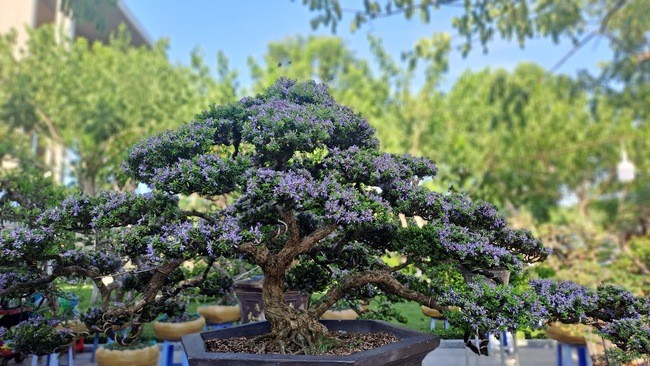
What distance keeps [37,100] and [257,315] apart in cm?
1105

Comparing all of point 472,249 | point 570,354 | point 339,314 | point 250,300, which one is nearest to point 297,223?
point 472,249

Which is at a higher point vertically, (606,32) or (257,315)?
(606,32)

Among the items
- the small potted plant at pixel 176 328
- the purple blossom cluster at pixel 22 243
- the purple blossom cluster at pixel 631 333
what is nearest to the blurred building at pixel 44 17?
the small potted plant at pixel 176 328

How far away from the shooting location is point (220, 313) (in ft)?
18.1

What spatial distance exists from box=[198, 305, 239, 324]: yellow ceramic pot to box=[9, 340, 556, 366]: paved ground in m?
0.57

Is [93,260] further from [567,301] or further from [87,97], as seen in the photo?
[87,97]

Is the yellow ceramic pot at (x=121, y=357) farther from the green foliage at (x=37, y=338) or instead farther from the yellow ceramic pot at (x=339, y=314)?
the yellow ceramic pot at (x=339, y=314)

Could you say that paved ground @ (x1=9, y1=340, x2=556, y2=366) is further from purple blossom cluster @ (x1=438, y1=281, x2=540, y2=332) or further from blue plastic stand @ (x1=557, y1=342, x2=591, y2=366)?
purple blossom cluster @ (x1=438, y1=281, x2=540, y2=332)

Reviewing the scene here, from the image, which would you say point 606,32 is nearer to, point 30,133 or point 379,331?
point 379,331

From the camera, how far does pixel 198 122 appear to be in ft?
9.09

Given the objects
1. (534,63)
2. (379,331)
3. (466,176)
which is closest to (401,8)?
(379,331)

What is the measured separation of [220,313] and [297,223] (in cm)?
299

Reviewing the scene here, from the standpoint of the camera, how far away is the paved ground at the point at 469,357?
457 cm

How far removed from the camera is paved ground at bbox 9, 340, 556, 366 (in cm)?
457
